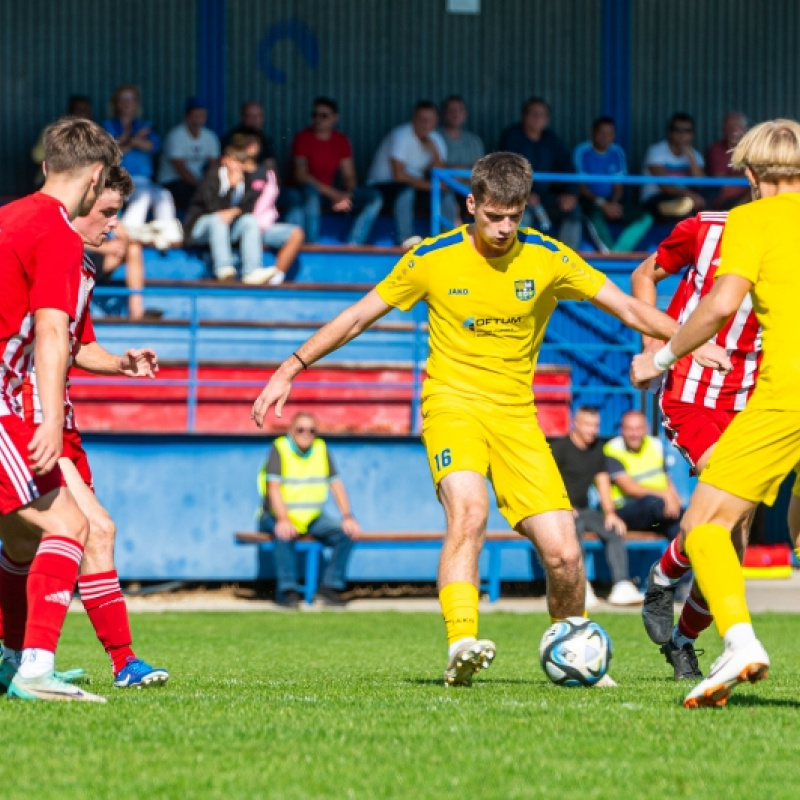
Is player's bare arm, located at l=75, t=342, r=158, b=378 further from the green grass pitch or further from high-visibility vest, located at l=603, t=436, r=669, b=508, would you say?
high-visibility vest, located at l=603, t=436, r=669, b=508

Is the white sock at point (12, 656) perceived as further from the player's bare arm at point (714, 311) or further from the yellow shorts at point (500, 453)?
the player's bare arm at point (714, 311)

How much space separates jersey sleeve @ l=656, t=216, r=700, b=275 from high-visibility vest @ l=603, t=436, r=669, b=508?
28.7 feet

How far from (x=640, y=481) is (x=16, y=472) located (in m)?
11.5

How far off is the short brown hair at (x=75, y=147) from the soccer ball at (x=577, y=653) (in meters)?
2.79

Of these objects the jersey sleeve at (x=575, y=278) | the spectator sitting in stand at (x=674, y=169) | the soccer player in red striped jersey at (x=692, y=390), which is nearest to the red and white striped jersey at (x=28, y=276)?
the jersey sleeve at (x=575, y=278)

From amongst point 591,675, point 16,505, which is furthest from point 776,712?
point 16,505

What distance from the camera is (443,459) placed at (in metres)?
7.34

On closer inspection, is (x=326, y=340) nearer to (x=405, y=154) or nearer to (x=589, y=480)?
(x=589, y=480)

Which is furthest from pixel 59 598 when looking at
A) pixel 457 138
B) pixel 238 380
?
pixel 457 138

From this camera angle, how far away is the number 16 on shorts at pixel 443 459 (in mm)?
7324

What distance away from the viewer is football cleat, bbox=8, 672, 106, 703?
6098 mm

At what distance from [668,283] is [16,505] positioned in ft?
45.9

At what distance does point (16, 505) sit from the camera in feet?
19.3

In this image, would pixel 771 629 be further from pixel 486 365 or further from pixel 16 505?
pixel 16 505
